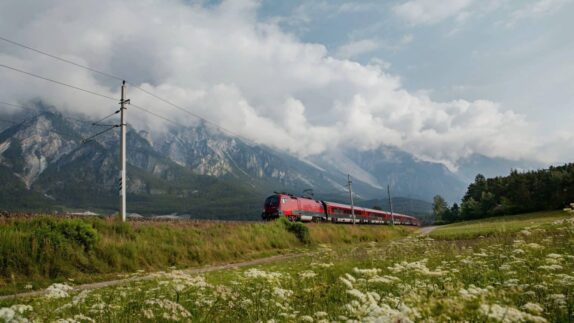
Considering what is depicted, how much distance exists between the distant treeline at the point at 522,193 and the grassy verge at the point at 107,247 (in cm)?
6720

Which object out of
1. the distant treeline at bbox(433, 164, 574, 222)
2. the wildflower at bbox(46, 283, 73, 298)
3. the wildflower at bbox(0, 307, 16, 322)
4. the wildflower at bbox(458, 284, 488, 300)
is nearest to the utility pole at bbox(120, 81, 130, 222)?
the wildflower at bbox(46, 283, 73, 298)

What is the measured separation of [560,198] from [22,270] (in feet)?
302

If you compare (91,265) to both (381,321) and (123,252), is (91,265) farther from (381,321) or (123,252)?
(381,321)

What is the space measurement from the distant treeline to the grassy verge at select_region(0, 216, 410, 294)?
67201 mm

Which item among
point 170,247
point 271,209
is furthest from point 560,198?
point 170,247

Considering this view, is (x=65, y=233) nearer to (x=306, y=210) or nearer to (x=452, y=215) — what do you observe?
(x=306, y=210)

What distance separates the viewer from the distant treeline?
76000 mm

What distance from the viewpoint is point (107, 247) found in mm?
16531

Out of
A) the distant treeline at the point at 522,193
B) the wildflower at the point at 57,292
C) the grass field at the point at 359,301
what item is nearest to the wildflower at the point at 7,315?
the grass field at the point at 359,301

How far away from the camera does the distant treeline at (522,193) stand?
7600 centimetres

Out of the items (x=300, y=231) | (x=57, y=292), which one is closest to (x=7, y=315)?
(x=57, y=292)

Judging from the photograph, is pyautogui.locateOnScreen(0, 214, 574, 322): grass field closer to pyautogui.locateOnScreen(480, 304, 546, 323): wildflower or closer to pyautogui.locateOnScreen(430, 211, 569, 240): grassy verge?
pyautogui.locateOnScreen(480, 304, 546, 323): wildflower

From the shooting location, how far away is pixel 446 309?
7.93 feet

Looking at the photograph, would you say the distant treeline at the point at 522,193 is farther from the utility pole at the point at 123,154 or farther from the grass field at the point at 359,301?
the grass field at the point at 359,301
